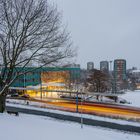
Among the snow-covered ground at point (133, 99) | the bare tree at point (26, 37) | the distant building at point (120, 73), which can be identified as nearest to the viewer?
the bare tree at point (26, 37)

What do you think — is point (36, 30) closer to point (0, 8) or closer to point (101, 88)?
point (0, 8)

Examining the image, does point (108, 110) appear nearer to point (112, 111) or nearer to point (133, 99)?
point (112, 111)

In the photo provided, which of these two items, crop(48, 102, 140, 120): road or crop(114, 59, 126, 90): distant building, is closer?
crop(48, 102, 140, 120): road

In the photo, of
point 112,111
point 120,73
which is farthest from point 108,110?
point 120,73

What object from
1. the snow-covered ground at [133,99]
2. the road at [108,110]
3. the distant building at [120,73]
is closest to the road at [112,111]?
the road at [108,110]

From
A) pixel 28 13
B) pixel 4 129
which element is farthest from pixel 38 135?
pixel 28 13

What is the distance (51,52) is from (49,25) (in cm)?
180

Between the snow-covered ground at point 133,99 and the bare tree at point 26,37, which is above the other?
the bare tree at point 26,37

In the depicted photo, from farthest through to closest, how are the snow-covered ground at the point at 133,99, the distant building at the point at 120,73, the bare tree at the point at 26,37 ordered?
the distant building at the point at 120,73, the snow-covered ground at the point at 133,99, the bare tree at the point at 26,37

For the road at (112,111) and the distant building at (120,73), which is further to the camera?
the distant building at (120,73)

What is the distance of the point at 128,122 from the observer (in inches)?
778

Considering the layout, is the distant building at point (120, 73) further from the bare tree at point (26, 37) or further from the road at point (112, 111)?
the bare tree at point (26, 37)

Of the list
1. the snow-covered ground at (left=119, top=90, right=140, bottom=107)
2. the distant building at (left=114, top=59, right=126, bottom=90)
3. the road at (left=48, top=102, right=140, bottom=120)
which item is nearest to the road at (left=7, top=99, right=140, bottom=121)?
the road at (left=48, top=102, right=140, bottom=120)

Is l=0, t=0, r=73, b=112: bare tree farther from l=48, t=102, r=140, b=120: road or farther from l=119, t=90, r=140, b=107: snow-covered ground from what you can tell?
l=119, t=90, r=140, b=107: snow-covered ground
